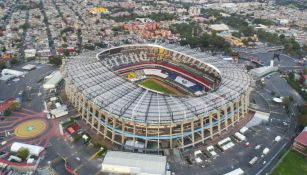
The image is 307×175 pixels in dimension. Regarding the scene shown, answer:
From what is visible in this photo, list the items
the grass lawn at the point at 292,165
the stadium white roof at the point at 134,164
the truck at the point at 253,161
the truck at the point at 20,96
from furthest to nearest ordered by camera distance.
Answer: the truck at the point at 20,96 → the truck at the point at 253,161 → the grass lawn at the point at 292,165 → the stadium white roof at the point at 134,164

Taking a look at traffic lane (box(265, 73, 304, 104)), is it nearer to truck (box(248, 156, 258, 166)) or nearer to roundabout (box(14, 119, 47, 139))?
truck (box(248, 156, 258, 166))

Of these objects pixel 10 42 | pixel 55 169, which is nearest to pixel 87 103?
pixel 55 169

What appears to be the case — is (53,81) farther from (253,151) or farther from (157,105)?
(253,151)

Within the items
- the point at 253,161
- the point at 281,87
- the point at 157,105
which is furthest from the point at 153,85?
the point at 253,161

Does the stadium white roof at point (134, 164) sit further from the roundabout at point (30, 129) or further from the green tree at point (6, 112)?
the green tree at point (6, 112)

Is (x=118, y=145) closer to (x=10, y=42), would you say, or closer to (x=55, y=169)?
(x=55, y=169)

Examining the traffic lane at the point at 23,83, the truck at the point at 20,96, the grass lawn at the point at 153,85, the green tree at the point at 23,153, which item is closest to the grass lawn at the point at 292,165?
the grass lawn at the point at 153,85
